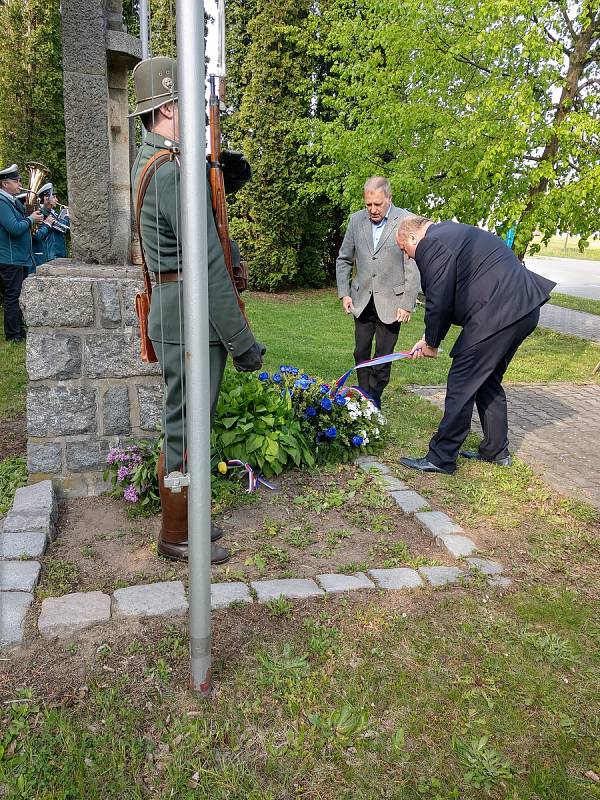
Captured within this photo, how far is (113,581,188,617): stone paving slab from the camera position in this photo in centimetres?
Answer: 290

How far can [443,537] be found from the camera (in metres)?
3.76

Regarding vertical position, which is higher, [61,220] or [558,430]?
[61,220]

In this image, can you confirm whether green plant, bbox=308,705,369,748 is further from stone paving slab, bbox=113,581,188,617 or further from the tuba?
the tuba

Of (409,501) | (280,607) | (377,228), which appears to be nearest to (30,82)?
(377,228)

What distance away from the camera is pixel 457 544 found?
12.1 ft

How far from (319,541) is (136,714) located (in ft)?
5.11

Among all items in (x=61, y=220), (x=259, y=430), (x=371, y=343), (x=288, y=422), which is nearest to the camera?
(x=259, y=430)

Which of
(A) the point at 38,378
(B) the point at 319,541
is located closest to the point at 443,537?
(B) the point at 319,541

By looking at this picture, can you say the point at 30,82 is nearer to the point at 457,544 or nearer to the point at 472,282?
the point at 472,282

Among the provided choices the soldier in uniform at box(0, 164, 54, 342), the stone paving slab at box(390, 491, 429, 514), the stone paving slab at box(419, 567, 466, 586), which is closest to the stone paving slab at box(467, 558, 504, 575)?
the stone paving slab at box(419, 567, 466, 586)

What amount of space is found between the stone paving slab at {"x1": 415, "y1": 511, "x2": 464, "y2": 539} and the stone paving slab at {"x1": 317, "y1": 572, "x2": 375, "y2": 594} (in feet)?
2.25

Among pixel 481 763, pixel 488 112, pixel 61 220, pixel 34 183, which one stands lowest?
pixel 481 763

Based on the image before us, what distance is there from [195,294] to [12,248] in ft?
24.2

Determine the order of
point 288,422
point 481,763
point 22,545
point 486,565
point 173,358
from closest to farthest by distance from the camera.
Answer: point 481,763
point 173,358
point 22,545
point 486,565
point 288,422
